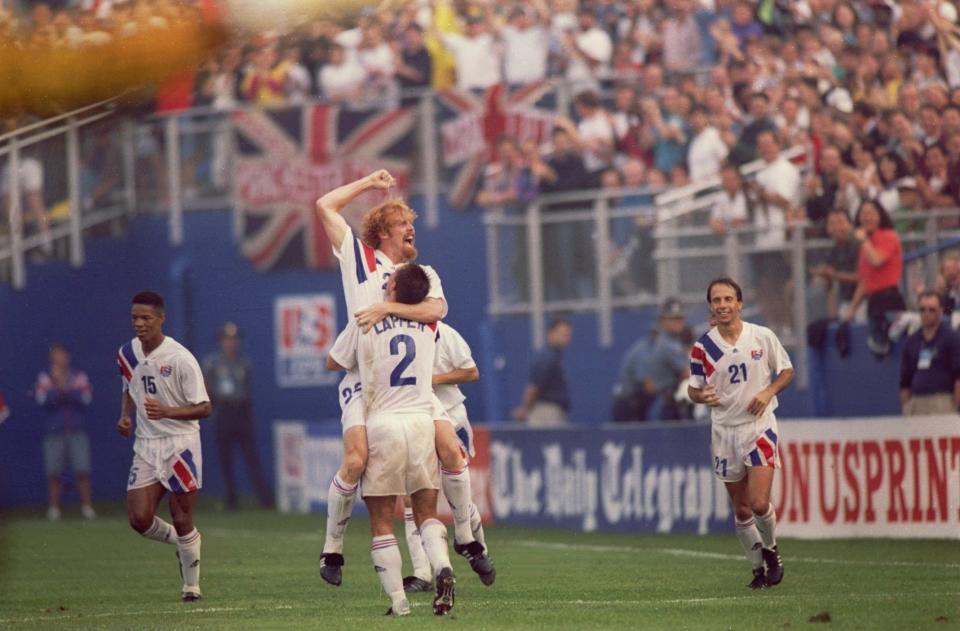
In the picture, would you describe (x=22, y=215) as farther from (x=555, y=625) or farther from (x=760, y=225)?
(x=555, y=625)

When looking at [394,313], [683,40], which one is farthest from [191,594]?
[683,40]

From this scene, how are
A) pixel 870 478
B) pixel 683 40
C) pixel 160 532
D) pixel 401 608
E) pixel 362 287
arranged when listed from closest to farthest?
pixel 401 608 < pixel 362 287 < pixel 160 532 < pixel 870 478 < pixel 683 40

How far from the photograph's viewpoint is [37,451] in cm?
2798

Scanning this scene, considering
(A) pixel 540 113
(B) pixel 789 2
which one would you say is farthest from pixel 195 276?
(B) pixel 789 2

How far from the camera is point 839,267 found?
1848 centimetres

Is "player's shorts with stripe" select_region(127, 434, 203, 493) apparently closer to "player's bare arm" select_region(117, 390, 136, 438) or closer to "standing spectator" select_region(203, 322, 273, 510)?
"player's bare arm" select_region(117, 390, 136, 438)

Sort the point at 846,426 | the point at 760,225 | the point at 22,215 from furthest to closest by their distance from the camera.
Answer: the point at 22,215, the point at 760,225, the point at 846,426

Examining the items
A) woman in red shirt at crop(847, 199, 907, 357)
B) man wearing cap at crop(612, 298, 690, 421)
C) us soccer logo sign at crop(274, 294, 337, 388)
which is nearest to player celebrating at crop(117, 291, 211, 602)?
woman in red shirt at crop(847, 199, 907, 357)

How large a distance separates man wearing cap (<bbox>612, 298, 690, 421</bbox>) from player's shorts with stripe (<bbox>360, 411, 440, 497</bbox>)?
10.7m

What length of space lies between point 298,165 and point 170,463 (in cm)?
1504

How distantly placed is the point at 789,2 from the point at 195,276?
433 inches

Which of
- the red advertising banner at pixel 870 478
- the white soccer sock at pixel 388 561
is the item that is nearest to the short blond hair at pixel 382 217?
the white soccer sock at pixel 388 561

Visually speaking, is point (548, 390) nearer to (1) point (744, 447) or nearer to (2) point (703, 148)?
(2) point (703, 148)

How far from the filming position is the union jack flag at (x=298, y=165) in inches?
1022
